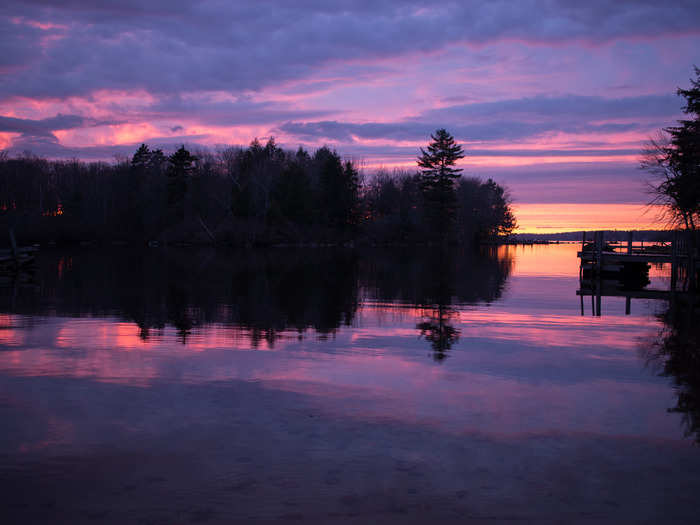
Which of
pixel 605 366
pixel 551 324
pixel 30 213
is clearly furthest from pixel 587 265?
pixel 30 213

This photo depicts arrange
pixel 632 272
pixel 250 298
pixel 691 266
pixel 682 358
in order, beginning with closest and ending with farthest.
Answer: pixel 682 358
pixel 250 298
pixel 691 266
pixel 632 272

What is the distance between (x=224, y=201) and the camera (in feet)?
321

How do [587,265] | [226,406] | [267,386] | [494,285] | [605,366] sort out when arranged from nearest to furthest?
[226,406], [267,386], [605,366], [494,285], [587,265]

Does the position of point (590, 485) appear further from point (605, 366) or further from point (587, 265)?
point (587, 265)

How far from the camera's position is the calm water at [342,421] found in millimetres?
5793

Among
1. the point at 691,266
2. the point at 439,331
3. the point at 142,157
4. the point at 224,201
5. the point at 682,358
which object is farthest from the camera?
the point at 142,157

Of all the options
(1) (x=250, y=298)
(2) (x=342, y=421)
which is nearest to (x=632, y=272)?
(1) (x=250, y=298)

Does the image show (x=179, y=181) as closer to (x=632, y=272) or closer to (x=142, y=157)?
(x=142, y=157)

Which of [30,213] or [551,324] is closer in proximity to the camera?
[551,324]

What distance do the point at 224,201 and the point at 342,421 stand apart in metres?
92.7

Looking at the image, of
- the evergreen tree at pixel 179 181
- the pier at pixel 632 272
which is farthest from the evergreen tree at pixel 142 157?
the pier at pixel 632 272

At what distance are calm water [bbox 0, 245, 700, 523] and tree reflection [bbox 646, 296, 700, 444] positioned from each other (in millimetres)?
86

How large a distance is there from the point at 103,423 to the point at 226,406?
5.38ft

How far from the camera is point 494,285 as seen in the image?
30875 millimetres
